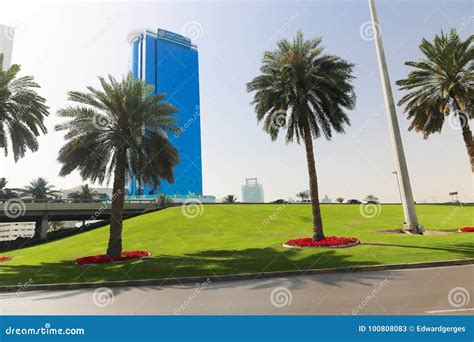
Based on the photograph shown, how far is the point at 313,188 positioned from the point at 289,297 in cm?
1166

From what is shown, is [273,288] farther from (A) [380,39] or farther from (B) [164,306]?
(A) [380,39]

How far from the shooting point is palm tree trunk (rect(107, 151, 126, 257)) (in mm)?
18202

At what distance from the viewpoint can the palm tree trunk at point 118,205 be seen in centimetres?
1820

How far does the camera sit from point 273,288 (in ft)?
30.2

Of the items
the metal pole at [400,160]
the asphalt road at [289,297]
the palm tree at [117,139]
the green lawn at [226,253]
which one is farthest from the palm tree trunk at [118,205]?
the metal pole at [400,160]

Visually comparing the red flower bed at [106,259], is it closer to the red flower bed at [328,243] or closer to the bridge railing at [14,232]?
the red flower bed at [328,243]

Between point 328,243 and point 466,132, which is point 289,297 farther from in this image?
point 466,132

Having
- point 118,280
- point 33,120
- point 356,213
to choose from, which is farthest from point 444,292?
point 356,213

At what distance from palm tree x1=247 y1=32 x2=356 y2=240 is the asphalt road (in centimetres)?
919

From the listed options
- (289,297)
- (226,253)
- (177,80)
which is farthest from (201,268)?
(177,80)

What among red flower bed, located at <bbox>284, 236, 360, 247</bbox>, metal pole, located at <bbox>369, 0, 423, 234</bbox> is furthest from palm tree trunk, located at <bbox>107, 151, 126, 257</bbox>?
metal pole, located at <bbox>369, 0, 423, 234</bbox>

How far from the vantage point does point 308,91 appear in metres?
19.6

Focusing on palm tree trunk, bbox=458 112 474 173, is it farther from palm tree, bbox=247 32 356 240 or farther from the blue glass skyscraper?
the blue glass skyscraper
